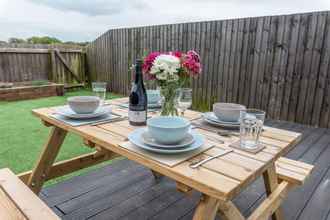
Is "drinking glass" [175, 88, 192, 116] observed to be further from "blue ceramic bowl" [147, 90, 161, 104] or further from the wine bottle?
"blue ceramic bowl" [147, 90, 161, 104]

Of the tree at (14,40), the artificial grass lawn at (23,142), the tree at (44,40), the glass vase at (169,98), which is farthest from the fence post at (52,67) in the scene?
the glass vase at (169,98)

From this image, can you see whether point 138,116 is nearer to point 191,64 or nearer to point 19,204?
point 191,64

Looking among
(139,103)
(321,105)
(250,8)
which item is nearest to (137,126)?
(139,103)

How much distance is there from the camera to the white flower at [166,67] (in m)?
1.00

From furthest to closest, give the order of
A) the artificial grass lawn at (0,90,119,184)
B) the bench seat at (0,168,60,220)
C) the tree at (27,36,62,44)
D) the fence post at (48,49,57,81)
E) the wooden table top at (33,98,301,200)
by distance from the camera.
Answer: the tree at (27,36,62,44)
the fence post at (48,49,57,81)
the artificial grass lawn at (0,90,119,184)
the bench seat at (0,168,60,220)
the wooden table top at (33,98,301,200)

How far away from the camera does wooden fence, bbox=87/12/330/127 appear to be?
10.6ft

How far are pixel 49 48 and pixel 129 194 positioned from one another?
550 cm

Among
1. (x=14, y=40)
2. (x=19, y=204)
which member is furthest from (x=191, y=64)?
(x=14, y=40)

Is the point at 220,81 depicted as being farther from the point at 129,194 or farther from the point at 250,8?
the point at 129,194

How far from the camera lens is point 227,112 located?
1.17 m

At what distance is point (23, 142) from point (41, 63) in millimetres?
3822

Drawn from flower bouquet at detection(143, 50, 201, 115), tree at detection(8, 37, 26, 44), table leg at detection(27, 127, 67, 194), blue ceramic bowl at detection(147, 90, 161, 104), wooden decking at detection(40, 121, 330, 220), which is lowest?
wooden decking at detection(40, 121, 330, 220)

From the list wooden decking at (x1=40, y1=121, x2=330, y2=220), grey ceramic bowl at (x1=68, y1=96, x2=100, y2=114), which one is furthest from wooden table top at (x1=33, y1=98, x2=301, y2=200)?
wooden decking at (x1=40, y1=121, x2=330, y2=220)

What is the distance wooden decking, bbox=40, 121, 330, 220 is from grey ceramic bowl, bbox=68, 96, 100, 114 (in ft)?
2.42
